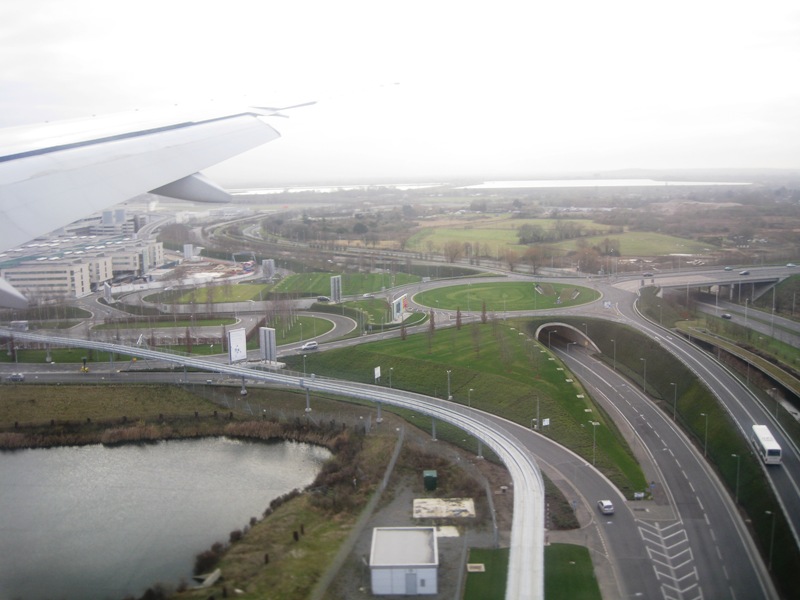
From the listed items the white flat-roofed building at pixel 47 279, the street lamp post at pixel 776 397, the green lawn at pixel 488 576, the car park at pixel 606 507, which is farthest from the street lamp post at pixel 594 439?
the white flat-roofed building at pixel 47 279

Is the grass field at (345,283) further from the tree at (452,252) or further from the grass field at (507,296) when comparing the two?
the tree at (452,252)

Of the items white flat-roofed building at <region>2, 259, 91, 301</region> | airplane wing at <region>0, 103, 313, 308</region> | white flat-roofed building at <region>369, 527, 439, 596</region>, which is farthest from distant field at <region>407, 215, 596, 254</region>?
airplane wing at <region>0, 103, 313, 308</region>

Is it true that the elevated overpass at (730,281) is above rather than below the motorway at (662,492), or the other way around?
above

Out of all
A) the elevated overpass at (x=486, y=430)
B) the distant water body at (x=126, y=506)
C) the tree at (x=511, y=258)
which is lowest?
the distant water body at (x=126, y=506)

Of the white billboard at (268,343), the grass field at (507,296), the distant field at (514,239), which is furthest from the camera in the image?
the distant field at (514,239)

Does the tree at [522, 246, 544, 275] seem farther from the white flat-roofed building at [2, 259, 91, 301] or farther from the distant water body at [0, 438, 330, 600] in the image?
the distant water body at [0, 438, 330, 600]

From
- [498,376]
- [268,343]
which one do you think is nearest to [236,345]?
[268,343]

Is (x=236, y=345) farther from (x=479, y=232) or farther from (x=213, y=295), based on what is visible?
(x=479, y=232)
